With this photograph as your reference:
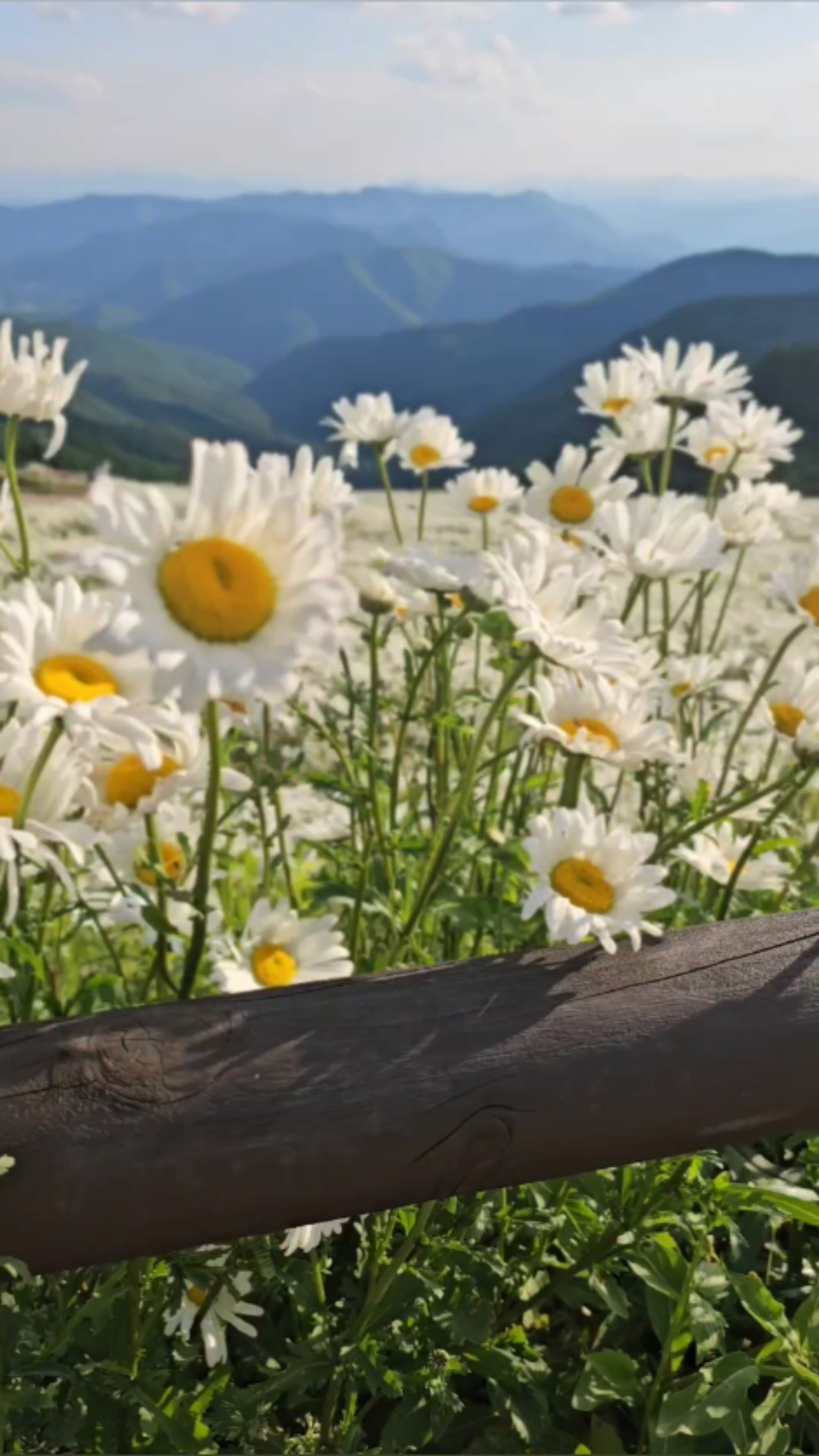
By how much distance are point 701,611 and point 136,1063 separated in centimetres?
170

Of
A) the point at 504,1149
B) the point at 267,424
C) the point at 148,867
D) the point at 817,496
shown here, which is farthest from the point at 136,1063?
the point at 267,424

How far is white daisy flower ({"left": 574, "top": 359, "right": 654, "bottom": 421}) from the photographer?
2268mm

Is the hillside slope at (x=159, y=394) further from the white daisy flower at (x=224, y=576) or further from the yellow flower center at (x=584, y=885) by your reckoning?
the white daisy flower at (x=224, y=576)

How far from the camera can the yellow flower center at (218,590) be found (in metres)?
0.79

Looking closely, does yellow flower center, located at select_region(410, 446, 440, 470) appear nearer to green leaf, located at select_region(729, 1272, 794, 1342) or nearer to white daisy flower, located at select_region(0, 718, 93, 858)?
white daisy flower, located at select_region(0, 718, 93, 858)

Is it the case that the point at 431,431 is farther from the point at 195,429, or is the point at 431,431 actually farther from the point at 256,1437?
the point at 195,429

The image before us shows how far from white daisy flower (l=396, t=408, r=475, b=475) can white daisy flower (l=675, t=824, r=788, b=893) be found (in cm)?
88

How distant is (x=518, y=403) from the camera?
7275cm

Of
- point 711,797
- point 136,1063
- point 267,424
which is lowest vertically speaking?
point 267,424

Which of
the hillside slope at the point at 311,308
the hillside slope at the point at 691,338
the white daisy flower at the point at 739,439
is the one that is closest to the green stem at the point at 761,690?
the white daisy flower at the point at 739,439

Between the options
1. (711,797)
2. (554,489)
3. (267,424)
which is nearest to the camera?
(554,489)

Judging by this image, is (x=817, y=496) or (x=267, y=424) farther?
(x=267, y=424)

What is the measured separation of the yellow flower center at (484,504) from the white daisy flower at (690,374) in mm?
363

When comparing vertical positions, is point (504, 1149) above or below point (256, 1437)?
above
